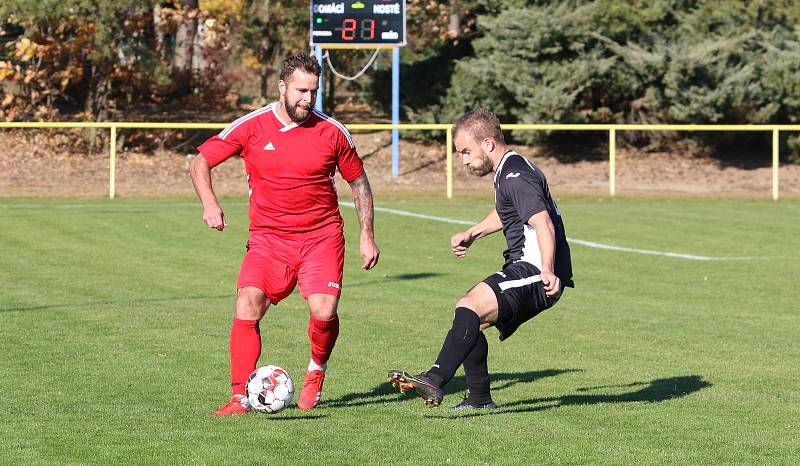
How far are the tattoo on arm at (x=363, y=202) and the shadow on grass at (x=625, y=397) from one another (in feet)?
4.23

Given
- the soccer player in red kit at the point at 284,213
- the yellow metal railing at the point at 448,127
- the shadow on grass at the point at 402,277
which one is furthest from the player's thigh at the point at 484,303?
the yellow metal railing at the point at 448,127

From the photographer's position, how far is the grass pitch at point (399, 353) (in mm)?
7203

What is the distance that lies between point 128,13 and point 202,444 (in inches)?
1146

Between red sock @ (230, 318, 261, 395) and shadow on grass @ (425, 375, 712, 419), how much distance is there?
1.15 meters

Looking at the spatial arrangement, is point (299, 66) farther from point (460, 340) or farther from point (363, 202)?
point (460, 340)

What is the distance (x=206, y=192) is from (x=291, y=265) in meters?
0.67

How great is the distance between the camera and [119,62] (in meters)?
36.1

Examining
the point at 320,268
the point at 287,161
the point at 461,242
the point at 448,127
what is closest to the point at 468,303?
the point at 461,242

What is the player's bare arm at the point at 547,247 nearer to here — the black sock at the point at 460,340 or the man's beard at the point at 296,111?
the black sock at the point at 460,340

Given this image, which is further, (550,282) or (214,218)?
(214,218)

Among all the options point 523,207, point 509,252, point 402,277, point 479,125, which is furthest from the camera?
point 402,277

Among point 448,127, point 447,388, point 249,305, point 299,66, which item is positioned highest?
point 448,127

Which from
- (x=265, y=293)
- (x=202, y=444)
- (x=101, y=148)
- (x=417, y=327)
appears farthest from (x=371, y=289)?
(x=101, y=148)

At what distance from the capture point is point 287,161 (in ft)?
27.1
